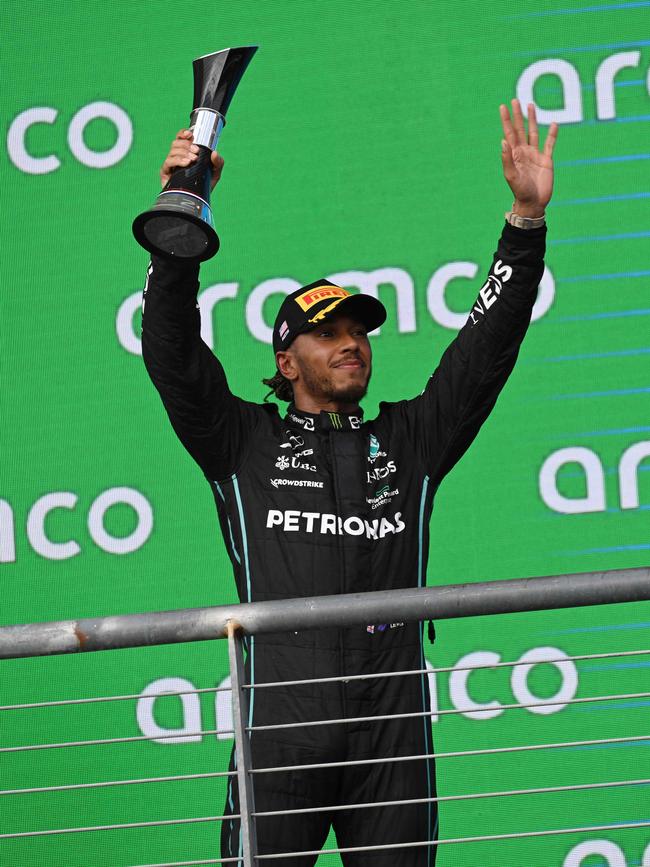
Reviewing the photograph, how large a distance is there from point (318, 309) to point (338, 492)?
1.00 feet

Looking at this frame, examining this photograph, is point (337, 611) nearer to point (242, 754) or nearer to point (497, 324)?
point (242, 754)

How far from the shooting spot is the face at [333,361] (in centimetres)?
194

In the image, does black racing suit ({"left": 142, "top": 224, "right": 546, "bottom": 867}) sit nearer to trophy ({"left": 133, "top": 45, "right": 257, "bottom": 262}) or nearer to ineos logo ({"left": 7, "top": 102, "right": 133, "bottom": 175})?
trophy ({"left": 133, "top": 45, "right": 257, "bottom": 262})

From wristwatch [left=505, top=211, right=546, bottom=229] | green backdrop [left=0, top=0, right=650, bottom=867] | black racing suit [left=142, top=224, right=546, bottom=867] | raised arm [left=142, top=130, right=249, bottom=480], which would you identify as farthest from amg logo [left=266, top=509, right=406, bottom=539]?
green backdrop [left=0, top=0, right=650, bottom=867]

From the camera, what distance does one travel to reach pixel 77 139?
283 cm

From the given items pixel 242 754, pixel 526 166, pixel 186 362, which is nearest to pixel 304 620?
pixel 242 754

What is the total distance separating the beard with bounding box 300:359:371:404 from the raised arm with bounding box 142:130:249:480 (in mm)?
133

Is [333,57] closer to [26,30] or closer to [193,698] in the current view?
[26,30]

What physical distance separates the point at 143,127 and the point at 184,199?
47.4 inches

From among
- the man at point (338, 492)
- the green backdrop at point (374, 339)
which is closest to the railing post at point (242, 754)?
the man at point (338, 492)

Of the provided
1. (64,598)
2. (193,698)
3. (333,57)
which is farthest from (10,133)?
(193,698)

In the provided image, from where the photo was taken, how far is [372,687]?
5.72ft

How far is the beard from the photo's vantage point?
76.0 inches

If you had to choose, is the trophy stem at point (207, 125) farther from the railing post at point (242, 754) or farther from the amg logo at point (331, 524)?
the railing post at point (242, 754)
